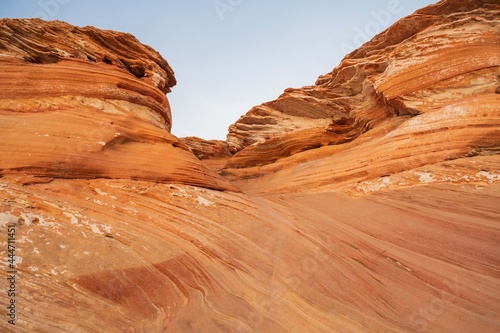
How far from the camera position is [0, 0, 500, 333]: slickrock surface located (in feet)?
15.1

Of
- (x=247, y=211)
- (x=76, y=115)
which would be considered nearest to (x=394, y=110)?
(x=247, y=211)

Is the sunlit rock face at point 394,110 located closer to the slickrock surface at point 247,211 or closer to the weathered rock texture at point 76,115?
the slickrock surface at point 247,211

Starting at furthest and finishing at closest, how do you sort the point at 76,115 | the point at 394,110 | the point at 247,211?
the point at 394,110 → the point at 76,115 → the point at 247,211

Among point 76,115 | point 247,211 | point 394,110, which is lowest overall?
point 247,211

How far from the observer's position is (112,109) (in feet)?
33.0

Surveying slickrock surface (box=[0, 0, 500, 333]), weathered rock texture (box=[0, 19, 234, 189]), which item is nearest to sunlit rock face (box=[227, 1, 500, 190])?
slickrock surface (box=[0, 0, 500, 333])

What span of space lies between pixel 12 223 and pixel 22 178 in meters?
1.69

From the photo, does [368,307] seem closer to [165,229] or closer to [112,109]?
[165,229]

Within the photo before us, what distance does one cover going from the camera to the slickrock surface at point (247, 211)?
15.1 ft

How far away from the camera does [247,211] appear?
7.47 metres

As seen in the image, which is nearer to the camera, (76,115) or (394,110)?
(76,115)

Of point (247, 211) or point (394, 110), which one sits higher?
point (394, 110)

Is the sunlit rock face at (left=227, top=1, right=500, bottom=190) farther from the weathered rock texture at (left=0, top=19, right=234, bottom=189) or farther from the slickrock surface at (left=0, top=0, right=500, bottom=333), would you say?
the weathered rock texture at (left=0, top=19, right=234, bottom=189)

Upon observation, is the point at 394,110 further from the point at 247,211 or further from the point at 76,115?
the point at 76,115
